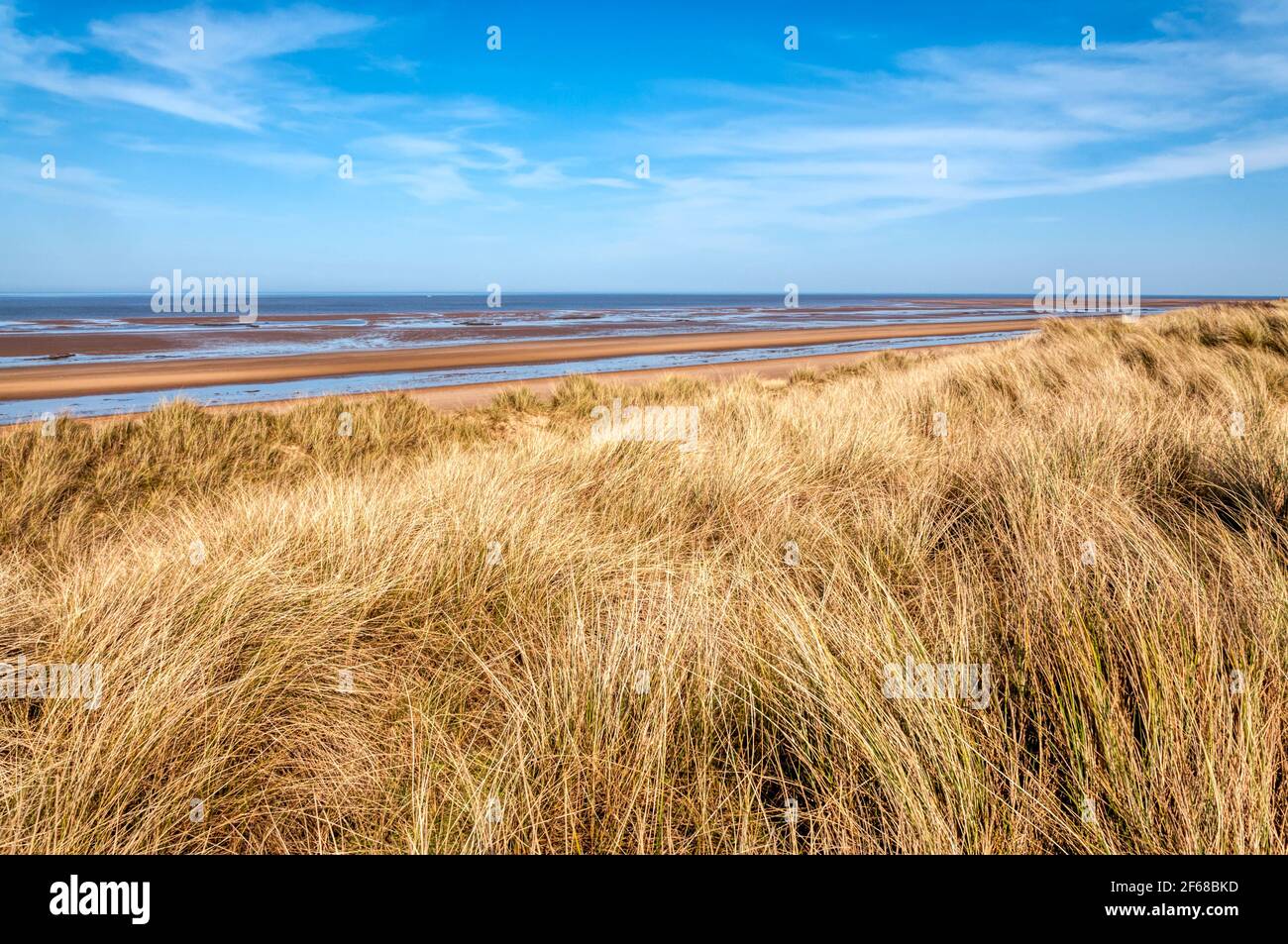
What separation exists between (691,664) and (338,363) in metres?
22.4

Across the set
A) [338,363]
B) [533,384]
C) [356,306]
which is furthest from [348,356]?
[356,306]

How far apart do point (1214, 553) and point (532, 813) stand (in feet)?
9.86

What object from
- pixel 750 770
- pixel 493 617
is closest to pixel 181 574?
pixel 493 617

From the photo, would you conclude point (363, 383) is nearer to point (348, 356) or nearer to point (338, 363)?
point (338, 363)

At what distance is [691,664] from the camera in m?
2.56

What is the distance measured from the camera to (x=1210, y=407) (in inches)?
251

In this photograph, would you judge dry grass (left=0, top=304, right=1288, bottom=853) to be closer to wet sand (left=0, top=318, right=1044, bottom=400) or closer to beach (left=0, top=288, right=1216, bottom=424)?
beach (left=0, top=288, right=1216, bottom=424)

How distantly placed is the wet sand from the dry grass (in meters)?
13.4

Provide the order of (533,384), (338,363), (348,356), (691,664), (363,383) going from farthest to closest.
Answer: (348,356) < (338,363) < (363,383) < (533,384) < (691,664)

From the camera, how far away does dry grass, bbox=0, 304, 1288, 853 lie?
1884 mm

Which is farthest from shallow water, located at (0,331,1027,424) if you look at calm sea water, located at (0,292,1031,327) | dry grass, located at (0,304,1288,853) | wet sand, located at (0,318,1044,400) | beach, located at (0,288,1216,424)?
calm sea water, located at (0,292,1031,327)

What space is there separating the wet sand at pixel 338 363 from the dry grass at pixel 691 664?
13398mm
